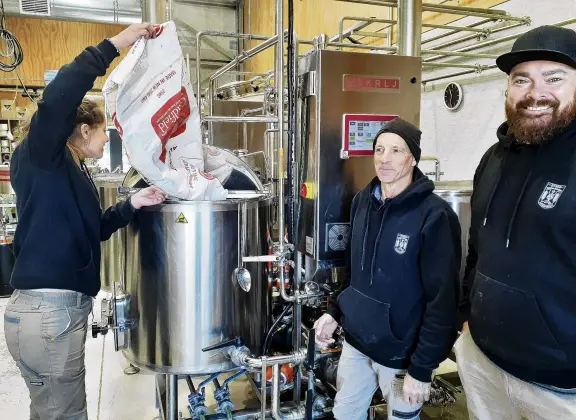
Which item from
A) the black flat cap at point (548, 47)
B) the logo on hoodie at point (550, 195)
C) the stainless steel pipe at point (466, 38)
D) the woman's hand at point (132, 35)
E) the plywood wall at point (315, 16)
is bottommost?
the logo on hoodie at point (550, 195)

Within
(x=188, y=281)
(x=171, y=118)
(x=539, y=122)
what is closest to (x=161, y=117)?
(x=171, y=118)

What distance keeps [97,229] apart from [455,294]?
Result: 1213mm

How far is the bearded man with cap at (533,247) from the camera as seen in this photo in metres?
1.09

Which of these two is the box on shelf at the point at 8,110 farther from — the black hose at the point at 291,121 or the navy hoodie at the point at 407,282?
the navy hoodie at the point at 407,282

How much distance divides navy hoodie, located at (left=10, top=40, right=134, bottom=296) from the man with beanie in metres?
0.92

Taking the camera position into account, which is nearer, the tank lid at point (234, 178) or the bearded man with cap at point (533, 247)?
the bearded man with cap at point (533, 247)

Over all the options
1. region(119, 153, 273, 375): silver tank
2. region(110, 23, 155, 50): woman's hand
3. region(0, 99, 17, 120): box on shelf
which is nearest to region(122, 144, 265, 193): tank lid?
region(119, 153, 273, 375): silver tank

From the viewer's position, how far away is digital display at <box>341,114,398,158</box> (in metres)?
1.86

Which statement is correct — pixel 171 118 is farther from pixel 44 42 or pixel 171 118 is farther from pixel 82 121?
pixel 44 42

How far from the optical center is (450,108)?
11.6 ft

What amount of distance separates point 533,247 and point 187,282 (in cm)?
115

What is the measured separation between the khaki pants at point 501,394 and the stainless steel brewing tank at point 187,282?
2.75 ft

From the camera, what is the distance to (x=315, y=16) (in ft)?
18.2

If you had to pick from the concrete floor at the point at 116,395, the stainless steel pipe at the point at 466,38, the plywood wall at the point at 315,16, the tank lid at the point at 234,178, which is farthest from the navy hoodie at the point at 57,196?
the plywood wall at the point at 315,16
